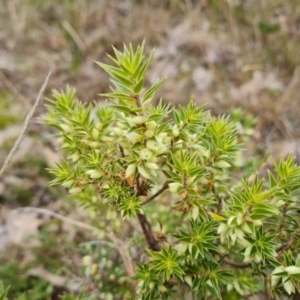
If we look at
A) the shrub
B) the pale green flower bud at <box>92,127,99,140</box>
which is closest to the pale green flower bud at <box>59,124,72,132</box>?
the shrub

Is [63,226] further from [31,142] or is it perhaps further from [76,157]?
[76,157]

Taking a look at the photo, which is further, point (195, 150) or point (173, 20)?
point (173, 20)

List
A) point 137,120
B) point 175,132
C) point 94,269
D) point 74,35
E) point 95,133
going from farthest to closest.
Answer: point 74,35, point 94,269, point 95,133, point 175,132, point 137,120


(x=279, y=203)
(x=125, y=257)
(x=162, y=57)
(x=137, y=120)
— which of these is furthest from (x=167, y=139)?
(x=162, y=57)

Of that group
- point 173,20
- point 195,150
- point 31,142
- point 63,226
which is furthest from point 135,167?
point 173,20

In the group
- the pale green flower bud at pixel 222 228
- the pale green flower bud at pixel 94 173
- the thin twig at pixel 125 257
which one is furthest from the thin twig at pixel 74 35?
the pale green flower bud at pixel 222 228

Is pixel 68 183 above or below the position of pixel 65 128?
below

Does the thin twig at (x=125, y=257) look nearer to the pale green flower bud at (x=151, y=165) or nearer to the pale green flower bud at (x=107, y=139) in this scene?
the pale green flower bud at (x=107, y=139)

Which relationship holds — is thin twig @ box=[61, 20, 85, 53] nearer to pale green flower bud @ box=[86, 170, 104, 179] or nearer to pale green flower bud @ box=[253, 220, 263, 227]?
pale green flower bud @ box=[86, 170, 104, 179]

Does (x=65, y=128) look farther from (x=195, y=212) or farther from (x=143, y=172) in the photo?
(x=195, y=212)
